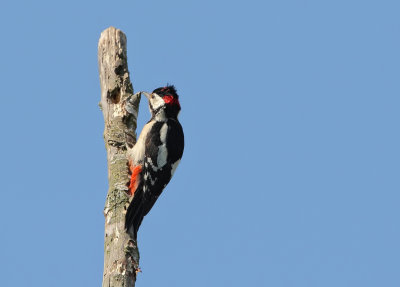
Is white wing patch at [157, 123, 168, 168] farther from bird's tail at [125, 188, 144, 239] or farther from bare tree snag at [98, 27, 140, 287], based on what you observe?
bird's tail at [125, 188, 144, 239]

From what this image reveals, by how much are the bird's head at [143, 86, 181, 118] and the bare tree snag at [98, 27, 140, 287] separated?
421 mm

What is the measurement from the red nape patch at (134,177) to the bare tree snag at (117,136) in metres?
0.05

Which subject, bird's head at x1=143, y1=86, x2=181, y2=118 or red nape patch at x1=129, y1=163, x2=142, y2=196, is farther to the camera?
bird's head at x1=143, y1=86, x2=181, y2=118

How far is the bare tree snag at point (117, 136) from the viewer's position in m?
4.95

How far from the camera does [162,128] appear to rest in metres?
6.41

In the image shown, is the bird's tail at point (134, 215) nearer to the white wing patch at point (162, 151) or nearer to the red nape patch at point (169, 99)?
the white wing patch at point (162, 151)

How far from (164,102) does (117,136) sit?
35.2 inches

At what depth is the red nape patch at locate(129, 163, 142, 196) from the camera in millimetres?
5622

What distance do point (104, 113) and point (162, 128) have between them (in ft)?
1.90

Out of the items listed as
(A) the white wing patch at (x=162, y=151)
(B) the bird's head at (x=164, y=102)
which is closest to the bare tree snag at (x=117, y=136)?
(A) the white wing patch at (x=162, y=151)

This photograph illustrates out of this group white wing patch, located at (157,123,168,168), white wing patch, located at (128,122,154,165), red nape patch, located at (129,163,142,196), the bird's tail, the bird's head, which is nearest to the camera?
the bird's tail

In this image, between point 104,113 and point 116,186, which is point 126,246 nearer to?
point 116,186

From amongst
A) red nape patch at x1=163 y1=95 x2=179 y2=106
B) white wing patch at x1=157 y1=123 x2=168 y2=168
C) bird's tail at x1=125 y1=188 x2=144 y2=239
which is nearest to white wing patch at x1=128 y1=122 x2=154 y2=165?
white wing patch at x1=157 y1=123 x2=168 y2=168

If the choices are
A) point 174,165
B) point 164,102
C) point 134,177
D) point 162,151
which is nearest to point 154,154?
point 162,151
